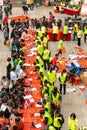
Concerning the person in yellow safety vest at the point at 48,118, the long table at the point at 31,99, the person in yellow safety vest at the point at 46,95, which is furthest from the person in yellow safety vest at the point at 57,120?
the person in yellow safety vest at the point at 46,95

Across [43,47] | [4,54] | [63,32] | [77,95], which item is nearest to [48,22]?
[63,32]

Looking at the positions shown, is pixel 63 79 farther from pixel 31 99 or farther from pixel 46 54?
pixel 46 54

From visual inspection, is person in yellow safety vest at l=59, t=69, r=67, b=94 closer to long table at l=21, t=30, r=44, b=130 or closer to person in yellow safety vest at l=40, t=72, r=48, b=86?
person in yellow safety vest at l=40, t=72, r=48, b=86

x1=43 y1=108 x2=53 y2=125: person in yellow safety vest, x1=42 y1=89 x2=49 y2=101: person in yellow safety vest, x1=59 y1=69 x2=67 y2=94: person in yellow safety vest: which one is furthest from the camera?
x1=59 y1=69 x2=67 y2=94: person in yellow safety vest

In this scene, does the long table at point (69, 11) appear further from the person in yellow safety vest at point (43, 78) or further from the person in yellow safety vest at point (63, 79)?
the person in yellow safety vest at point (43, 78)

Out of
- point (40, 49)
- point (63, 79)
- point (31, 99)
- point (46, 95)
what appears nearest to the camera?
point (46, 95)

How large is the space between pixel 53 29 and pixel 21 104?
46.6 ft

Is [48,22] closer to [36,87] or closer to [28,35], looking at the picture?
[28,35]

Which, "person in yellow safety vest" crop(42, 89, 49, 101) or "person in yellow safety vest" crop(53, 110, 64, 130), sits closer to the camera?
"person in yellow safety vest" crop(53, 110, 64, 130)

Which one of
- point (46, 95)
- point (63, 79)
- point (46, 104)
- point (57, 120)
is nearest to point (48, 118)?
point (57, 120)

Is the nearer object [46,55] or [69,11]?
[46,55]

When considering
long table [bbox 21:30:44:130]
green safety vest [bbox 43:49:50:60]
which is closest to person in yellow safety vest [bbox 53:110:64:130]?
long table [bbox 21:30:44:130]

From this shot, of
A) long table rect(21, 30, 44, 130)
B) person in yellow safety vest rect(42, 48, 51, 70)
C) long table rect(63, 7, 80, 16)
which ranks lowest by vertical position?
long table rect(63, 7, 80, 16)

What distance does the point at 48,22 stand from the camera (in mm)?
33844
